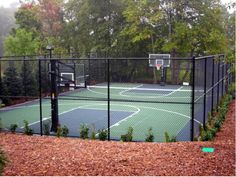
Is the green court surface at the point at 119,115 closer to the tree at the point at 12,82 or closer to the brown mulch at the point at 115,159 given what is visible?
the tree at the point at 12,82

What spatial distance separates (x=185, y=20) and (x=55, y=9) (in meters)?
11.1

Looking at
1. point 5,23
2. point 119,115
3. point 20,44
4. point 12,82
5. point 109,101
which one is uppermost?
point 5,23

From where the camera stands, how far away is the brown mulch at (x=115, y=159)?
16.5 feet

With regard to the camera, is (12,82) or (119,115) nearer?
(119,115)

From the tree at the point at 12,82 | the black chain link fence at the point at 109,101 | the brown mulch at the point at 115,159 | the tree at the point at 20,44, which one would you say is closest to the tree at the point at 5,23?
the black chain link fence at the point at 109,101

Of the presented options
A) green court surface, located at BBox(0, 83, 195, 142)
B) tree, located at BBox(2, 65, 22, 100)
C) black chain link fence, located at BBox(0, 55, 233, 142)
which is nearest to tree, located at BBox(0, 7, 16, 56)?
black chain link fence, located at BBox(0, 55, 233, 142)

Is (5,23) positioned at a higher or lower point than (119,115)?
higher

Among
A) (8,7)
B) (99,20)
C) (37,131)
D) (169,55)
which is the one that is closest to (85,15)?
(99,20)

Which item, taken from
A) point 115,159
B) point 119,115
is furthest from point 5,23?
point 115,159

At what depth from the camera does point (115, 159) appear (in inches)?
225

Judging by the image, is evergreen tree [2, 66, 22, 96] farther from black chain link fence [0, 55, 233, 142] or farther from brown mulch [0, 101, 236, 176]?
brown mulch [0, 101, 236, 176]

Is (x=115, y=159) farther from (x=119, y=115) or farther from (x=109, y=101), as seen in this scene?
(x=119, y=115)

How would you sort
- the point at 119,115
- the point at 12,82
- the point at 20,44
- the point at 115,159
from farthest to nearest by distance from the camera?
the point at 20,44 < the point at 12,82 < the point at 119,115 < the point at 115,159

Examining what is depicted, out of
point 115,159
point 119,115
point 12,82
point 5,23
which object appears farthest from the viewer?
point 5,23
